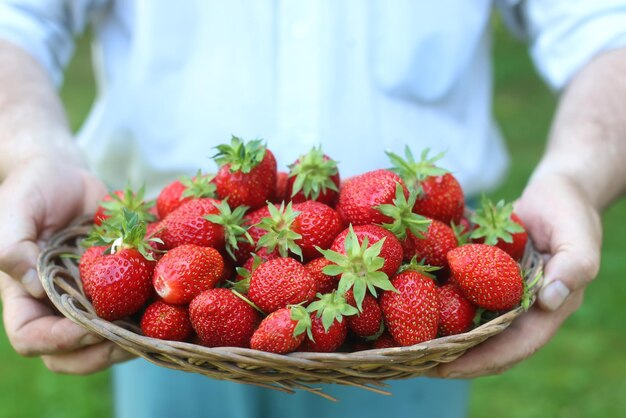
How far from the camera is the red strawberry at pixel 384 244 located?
3.97ft

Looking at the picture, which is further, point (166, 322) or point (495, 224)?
point (495, 224)

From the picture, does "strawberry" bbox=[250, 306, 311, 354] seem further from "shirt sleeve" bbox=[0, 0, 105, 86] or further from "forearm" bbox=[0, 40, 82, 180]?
"shirt sleeve" bbox=[0, 0, 105, 86]

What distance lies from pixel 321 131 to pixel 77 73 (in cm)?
580

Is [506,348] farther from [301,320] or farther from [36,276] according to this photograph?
[36,276]

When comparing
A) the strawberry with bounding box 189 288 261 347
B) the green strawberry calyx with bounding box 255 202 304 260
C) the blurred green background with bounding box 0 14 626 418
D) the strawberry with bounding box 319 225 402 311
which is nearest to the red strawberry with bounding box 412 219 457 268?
the strawberry with bounding box 319 225 402 311

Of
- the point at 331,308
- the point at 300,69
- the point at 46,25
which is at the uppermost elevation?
the point at 46,25

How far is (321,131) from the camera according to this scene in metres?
1.71

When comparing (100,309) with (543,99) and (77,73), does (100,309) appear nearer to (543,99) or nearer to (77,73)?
(543,99)

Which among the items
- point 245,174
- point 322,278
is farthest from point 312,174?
point 322,278

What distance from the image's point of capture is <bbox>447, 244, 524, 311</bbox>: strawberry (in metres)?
1.23

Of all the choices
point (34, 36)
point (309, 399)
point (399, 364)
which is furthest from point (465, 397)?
point (34, 36)

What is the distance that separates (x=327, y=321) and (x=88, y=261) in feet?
1.44

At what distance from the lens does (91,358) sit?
1.33 metres

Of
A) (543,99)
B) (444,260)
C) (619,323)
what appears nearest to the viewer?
(444,260)
